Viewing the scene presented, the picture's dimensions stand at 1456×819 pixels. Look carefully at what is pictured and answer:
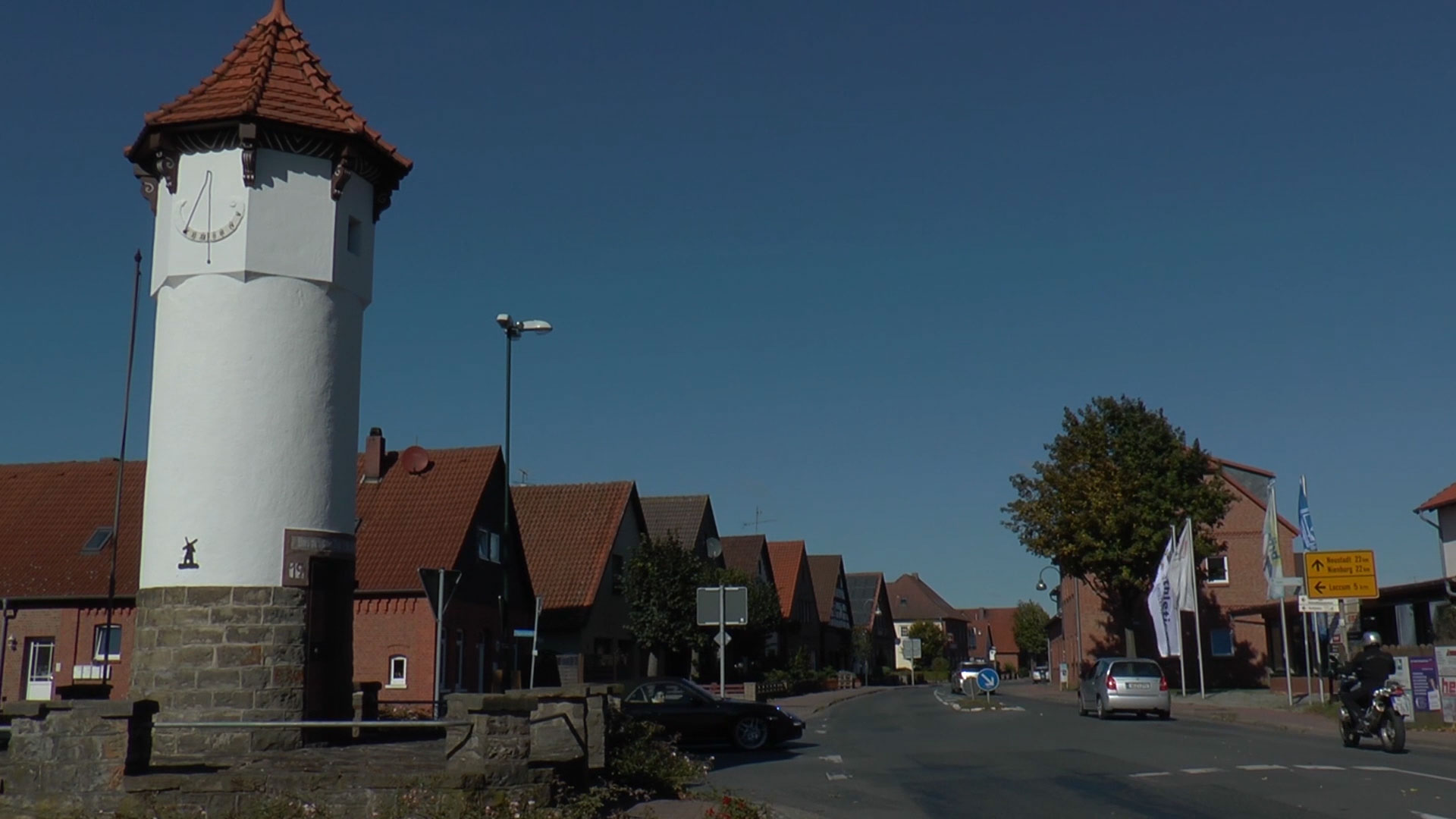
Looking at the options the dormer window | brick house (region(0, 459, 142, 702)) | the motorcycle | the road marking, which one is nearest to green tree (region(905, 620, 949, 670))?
the dormer window

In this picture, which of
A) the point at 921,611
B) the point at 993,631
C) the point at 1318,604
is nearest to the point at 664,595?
the point at 1318,604

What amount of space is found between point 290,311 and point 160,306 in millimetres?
1757

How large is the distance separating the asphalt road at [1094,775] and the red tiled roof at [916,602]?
115 meters

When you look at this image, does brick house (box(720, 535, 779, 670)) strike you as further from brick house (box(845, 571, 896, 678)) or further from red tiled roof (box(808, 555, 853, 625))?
brick house (box(845, 571, 896, 678))

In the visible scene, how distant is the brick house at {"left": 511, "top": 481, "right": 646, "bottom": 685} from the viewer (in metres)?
42.4

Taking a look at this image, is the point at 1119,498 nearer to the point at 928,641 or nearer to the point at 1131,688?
the point at 1131,688

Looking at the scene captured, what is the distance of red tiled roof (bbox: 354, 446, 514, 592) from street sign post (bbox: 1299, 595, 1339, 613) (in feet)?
71.1

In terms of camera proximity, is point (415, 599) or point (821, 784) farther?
point (415, 599)

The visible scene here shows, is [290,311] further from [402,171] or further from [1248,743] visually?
[1248,743]

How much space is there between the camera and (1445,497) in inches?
2180

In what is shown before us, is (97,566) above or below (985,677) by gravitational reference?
above

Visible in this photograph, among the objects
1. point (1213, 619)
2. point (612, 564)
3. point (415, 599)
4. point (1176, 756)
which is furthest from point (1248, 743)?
point (1213, 619)

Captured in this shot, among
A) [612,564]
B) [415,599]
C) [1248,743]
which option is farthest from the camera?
[612,564]

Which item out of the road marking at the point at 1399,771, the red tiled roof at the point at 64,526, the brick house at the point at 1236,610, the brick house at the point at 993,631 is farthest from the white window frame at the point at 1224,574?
the brick house at the point at 993,631
